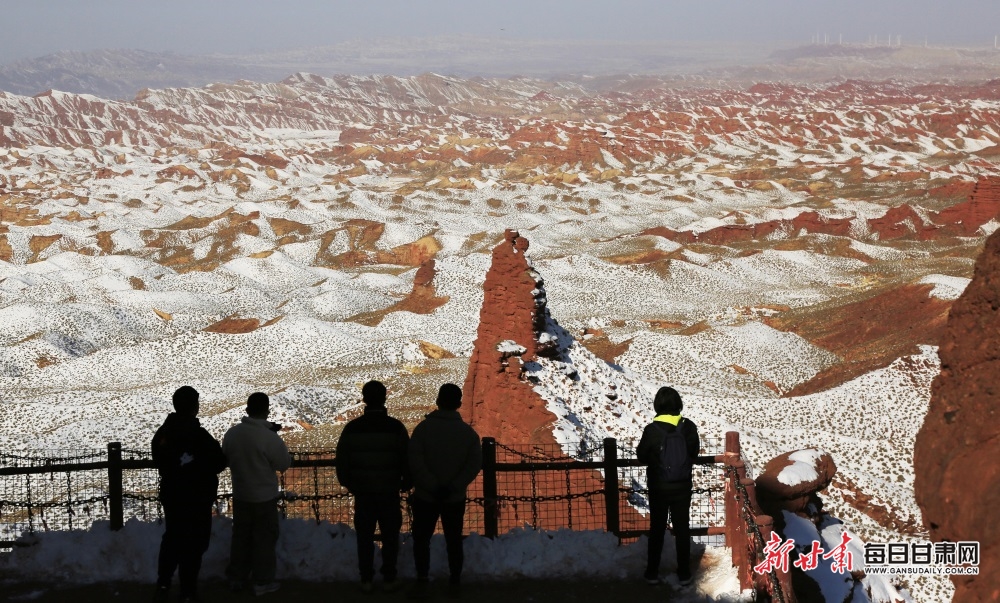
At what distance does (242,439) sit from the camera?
7340 mm

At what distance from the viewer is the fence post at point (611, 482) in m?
A: 8.55

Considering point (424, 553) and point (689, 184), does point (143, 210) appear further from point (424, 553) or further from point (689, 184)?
point (424, 553)

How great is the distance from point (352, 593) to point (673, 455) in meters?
3.25

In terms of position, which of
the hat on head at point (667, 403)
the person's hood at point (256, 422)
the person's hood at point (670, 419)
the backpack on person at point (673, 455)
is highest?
the hat on head at point (667, 403)

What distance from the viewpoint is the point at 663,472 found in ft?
23.9

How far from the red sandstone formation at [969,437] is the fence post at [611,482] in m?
2.87

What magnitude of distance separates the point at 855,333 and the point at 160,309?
35895mm

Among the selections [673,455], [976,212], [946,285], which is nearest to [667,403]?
[673,455]

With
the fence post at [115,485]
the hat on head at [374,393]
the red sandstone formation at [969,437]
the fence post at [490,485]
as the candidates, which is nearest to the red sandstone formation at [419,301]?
the fence post at [115,485]

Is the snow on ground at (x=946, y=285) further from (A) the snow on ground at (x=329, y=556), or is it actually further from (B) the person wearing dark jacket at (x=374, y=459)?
(B) the person wearing dark jacket at (x=374, y=459)

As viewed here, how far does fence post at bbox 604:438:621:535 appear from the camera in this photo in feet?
28.1

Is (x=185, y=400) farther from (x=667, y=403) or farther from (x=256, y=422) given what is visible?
(x=667, y=403)

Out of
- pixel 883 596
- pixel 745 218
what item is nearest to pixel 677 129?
pixel 745 218

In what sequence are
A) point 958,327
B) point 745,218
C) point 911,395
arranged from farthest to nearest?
point 745,218, point 911,395, point 958,327
